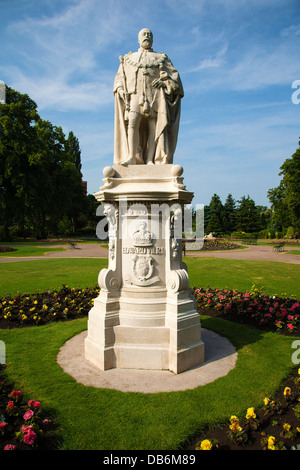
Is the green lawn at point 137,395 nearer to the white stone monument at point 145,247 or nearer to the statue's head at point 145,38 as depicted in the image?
the white stone monument at point 145,247

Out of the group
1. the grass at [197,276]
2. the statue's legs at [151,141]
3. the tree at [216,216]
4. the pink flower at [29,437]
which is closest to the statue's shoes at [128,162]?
the statue's legs at [151,141]

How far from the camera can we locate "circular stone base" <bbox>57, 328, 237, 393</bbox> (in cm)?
425

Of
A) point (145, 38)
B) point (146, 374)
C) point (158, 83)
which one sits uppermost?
point (145, 38)

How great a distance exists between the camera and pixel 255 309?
294 inches

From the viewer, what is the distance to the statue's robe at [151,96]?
5410 millimetres

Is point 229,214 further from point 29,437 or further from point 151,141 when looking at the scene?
point 29,437

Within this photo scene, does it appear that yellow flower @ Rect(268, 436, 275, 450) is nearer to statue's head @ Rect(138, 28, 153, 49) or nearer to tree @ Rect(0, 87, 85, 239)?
statue's head @ Rect(138, 28, 153, 49)

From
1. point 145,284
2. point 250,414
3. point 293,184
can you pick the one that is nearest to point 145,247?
point 145,284

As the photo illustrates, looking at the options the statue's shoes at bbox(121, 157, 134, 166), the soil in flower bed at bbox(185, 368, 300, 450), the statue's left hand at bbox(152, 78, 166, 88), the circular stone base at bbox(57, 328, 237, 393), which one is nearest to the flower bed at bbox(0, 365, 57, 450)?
the circular stone base at bbox(57, 328, 237, 393)

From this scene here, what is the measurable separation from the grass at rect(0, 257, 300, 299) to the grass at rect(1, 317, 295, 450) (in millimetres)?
4997

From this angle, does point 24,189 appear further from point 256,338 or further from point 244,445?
point 244,445

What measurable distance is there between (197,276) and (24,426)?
10.0 metres

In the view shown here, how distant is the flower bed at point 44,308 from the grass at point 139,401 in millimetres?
1429
